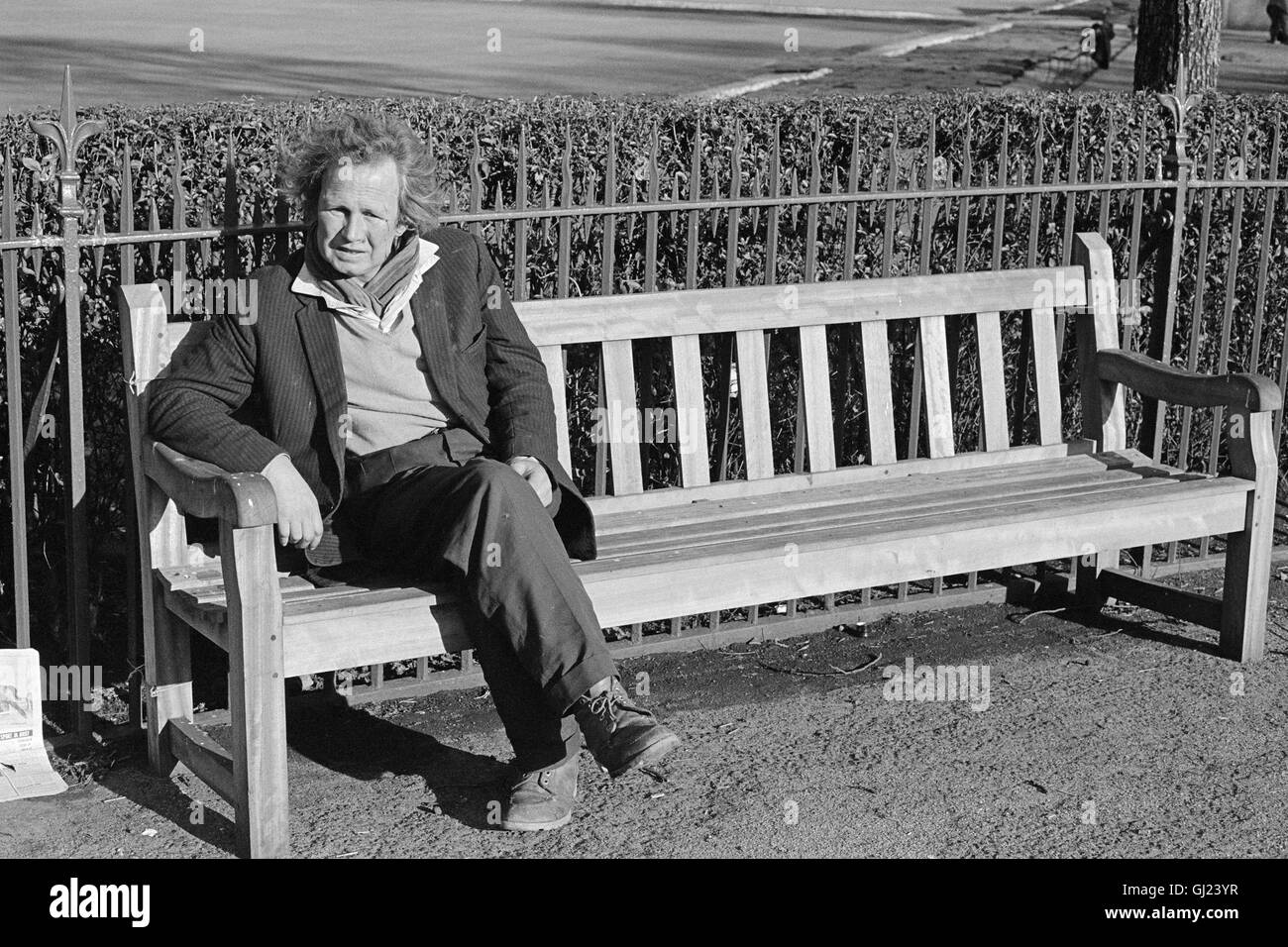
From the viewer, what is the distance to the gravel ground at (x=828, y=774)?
11.7ft

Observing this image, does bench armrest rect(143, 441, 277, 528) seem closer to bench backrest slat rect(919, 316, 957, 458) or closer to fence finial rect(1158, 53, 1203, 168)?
bench backrest slat rect(919, 316, 957, 458)

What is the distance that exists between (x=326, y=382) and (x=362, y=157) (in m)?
0.52

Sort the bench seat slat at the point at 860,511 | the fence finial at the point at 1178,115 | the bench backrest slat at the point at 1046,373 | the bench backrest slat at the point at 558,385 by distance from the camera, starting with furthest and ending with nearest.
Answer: the fence finial at the point at 1178,115 → the bench backrest slat at the point at 1046,373 → the bench backrest slat at the point at 558,385 → the bench seat slat at the point at 860,511

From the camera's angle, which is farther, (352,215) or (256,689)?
(352,215)

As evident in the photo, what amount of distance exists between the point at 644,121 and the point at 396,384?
6.32 ft

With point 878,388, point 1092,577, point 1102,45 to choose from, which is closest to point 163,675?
point 878,388

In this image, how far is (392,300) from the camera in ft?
12.2

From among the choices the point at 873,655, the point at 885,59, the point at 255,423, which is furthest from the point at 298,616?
the point at 885,59

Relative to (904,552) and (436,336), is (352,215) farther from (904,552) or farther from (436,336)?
(904,552)

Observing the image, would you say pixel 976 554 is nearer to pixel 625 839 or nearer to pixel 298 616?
pixel 625 839

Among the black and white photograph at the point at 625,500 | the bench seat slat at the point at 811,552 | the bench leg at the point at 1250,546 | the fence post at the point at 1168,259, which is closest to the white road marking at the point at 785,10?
the black and white photograph at the point at 625,500

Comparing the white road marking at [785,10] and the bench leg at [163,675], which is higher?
the white road marking at [785,10]

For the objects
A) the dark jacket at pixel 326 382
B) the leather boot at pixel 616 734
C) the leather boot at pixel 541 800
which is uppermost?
the dark jacket at pixel 326 382

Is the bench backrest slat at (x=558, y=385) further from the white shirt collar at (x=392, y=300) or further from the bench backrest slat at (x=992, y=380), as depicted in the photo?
the bench backrest slat at (x=992, y=380)
